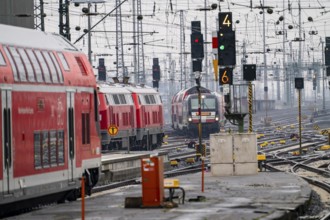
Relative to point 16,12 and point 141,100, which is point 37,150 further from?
point 141,100

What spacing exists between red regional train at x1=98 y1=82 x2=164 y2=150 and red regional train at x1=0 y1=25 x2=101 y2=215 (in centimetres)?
2291

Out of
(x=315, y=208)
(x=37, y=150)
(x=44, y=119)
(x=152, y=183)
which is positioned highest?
(x=44, y=119)

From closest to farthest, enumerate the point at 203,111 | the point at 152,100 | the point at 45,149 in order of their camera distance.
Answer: the point at 45,149 < the point at 152,100 < the point at 203,111

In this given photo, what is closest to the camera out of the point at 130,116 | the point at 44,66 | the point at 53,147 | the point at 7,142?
the point at 7,142

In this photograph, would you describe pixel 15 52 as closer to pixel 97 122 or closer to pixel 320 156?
pixel 97 122

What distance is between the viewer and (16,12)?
45.4 m

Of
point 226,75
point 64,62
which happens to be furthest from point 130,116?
point 64,62

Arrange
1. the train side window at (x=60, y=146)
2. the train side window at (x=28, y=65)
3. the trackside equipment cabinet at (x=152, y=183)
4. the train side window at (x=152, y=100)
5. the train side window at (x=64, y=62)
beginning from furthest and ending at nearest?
the train side window at (x=152, y=100), the train side window at (x=64, y=62), the train side window at (x=60, y=146), the train side window at (x=28, y=65), the trackside equipment cabinet at (x=152, y=183)

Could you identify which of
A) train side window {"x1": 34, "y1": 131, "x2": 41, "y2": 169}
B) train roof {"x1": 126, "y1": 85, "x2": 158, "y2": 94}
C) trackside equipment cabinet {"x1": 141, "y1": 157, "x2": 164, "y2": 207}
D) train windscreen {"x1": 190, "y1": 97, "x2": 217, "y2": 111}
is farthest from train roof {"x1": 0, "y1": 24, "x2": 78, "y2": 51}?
train windscreen {"x1": 190, "y1": 97, "x2": 217, "y2": 111}

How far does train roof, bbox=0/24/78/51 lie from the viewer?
22859mm

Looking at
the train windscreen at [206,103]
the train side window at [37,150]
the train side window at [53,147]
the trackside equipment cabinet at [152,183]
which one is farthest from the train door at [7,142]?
the train windscreen at [206,103]

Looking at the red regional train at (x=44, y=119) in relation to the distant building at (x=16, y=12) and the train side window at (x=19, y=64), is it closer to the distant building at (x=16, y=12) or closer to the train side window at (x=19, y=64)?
the train side window at (x=19, y=64)

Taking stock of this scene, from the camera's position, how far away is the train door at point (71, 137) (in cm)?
2527

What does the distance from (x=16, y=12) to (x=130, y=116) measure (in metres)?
13.7
